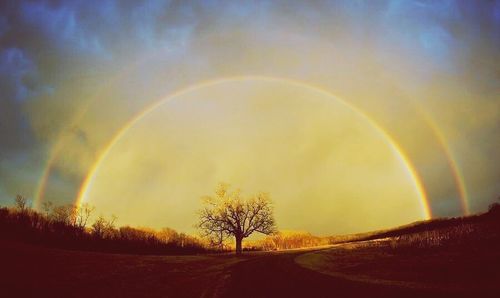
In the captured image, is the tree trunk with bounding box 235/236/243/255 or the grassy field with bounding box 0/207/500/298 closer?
the grassy field with bounding box 0/207/500/298

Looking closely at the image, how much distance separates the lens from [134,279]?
23.5 m

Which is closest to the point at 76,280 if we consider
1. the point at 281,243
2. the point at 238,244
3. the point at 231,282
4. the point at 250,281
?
the point at 231,282

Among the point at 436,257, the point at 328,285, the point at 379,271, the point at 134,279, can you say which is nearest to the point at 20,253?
the point at 134,279

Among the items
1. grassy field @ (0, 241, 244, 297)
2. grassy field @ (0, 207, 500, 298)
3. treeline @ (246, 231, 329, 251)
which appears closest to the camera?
grassy field @ (0, 207, 500, 298)

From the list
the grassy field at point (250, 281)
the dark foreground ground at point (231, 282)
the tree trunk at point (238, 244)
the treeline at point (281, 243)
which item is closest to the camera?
the dark foreground ground at point (231, 282)

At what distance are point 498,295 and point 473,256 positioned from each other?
43.0 feet

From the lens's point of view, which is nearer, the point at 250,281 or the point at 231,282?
the point at 231,282

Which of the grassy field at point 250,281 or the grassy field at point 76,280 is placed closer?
the grassy field at point 250,281

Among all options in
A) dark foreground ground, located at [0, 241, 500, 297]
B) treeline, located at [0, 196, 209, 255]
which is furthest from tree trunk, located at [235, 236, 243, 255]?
dark foreground ground, located at [0, 241, 500, 297]

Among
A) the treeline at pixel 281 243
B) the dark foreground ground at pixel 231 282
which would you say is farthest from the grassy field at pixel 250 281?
the treeline at pixel 281 243

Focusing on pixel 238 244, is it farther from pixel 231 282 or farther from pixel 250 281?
pixel 231 282

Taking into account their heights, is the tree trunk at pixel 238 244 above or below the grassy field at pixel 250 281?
above

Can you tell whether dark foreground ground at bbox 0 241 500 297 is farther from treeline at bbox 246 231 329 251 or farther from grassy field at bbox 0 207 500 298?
treeline at bbox 246 231 329 251

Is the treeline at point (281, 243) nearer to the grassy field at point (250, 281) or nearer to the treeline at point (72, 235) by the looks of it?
the treeline at point (72, 235)
